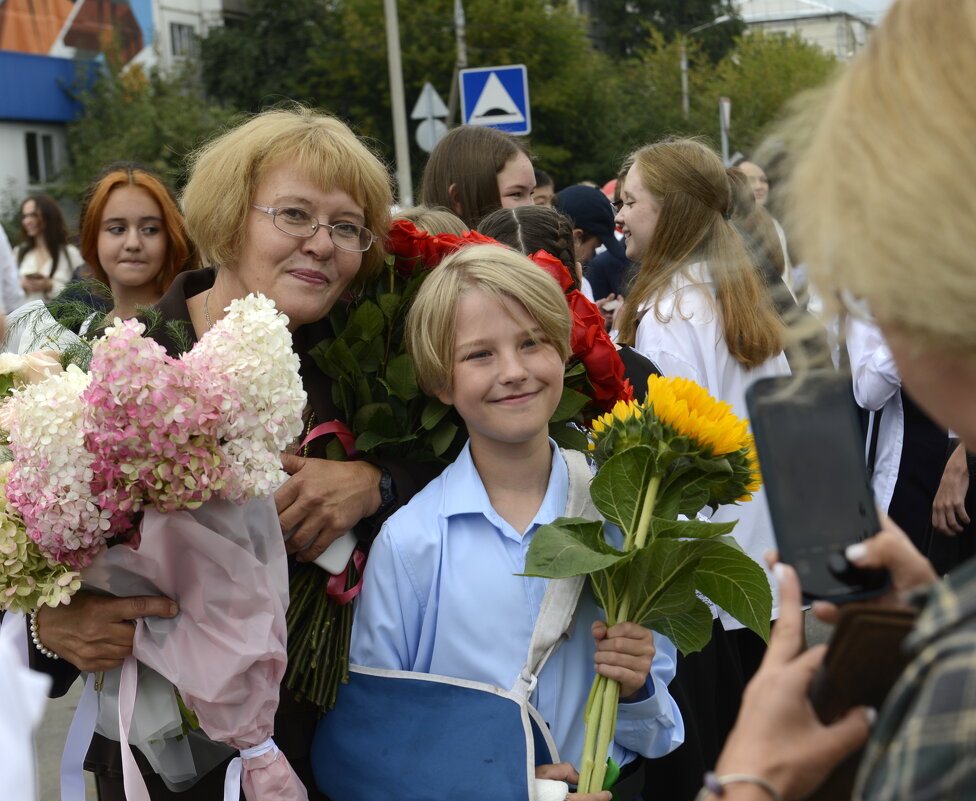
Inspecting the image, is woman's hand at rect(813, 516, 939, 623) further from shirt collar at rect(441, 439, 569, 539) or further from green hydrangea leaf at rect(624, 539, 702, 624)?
shirt collar at rect(441, 439, 569, 539)

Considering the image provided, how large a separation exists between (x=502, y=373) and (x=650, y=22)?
183 ft

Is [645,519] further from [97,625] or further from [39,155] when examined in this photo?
[39,155]

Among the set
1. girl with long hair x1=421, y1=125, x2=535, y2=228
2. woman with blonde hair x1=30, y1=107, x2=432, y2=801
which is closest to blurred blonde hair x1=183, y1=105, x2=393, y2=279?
woman with blonde hair x1=30, y1=107, x2=432, y2=801

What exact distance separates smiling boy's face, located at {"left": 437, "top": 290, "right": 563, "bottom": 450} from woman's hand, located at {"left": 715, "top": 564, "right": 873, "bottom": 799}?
134 cm

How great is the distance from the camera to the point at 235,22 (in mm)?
38062

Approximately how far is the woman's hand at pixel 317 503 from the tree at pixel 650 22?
177 feet

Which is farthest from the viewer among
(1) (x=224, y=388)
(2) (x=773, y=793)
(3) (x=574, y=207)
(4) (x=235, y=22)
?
(4) (x=235, y=22)

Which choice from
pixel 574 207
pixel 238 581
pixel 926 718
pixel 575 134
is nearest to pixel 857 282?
pixel 926 718

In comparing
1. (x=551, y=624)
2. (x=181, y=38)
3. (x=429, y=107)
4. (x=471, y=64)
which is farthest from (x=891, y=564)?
(x=181, y=38)

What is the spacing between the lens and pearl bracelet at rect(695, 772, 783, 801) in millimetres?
1279

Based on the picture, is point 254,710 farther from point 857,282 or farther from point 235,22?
point 235,22

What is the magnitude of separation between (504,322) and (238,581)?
837 millimetres

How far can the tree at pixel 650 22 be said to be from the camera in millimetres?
55250

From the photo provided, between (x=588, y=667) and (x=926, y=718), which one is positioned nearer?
(x=926, y=718)
